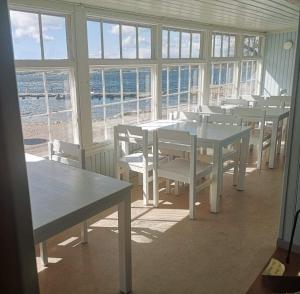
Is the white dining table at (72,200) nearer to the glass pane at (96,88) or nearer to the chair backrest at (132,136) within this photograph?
the chair backrest at (132,136)

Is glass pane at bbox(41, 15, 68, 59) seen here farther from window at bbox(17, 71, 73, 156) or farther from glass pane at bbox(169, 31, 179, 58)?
glass pane at bbox(169, 31, 179, 58)

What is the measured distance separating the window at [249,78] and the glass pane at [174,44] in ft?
8.60

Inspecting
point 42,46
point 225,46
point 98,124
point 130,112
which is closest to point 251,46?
point 225,46

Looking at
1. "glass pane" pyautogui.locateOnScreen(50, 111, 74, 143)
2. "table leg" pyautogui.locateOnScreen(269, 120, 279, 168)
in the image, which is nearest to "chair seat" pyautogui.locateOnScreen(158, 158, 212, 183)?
"glass pane" pyautogui.locateOnScreen(50, 111, 74, 143)

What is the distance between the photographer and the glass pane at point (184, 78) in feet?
16.5

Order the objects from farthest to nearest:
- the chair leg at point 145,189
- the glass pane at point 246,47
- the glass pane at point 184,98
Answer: the glass pane at point 246,47 < the glass pane at point 184,98 < the chair leg at point 145,189

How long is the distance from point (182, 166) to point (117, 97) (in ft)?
4.39

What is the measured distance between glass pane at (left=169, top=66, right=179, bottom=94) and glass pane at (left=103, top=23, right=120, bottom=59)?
116 centimetres

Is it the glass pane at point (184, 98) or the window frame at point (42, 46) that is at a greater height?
the window frame at point (42, 46)

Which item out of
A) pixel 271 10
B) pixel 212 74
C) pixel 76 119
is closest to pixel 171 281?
pixel 76 119

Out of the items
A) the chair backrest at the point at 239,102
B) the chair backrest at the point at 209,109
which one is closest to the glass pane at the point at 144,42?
the chair backrest at the point at 209,109

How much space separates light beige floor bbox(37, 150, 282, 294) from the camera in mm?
2131

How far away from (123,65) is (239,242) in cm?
250

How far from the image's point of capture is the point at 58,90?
3.31m
